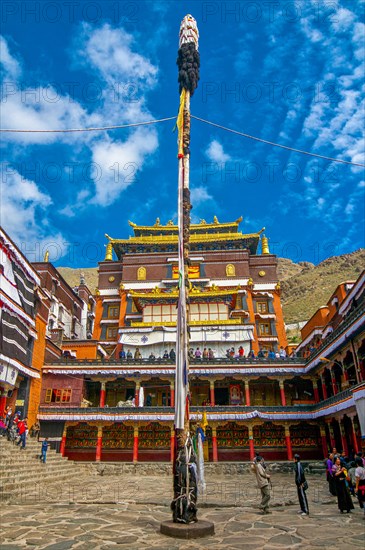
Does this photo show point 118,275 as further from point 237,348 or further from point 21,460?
point 21,460

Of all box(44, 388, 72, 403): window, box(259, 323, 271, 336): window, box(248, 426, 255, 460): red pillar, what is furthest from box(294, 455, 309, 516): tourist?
box(259, 323, 271, 336): window

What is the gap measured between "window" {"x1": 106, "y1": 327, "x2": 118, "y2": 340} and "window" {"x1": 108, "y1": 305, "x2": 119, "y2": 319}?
148 cm

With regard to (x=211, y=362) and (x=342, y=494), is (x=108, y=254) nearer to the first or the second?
(x=211, y=362)

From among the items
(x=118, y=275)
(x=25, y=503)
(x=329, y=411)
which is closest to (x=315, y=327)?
(x=329, y=411)

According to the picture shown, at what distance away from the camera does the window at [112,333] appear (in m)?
44.4

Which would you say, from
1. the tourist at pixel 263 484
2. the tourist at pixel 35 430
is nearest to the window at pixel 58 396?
the tourist at pixel 35 430

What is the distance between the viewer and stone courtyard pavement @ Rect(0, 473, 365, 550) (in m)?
7.90

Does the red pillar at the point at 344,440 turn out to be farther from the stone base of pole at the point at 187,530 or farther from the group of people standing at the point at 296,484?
the stone base of pole at the point at 187,530

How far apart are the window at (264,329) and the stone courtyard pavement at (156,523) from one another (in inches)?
1078

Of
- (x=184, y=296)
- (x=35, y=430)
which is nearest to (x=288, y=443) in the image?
(x=35, y=430)

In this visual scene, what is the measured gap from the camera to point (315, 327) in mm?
36875

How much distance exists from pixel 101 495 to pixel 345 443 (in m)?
15.9

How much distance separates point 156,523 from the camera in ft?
32.6

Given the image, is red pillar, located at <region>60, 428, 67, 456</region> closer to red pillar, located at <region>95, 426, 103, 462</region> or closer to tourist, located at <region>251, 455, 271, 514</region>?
red pillar, located at <region>95, 426, 103, 462</region>
